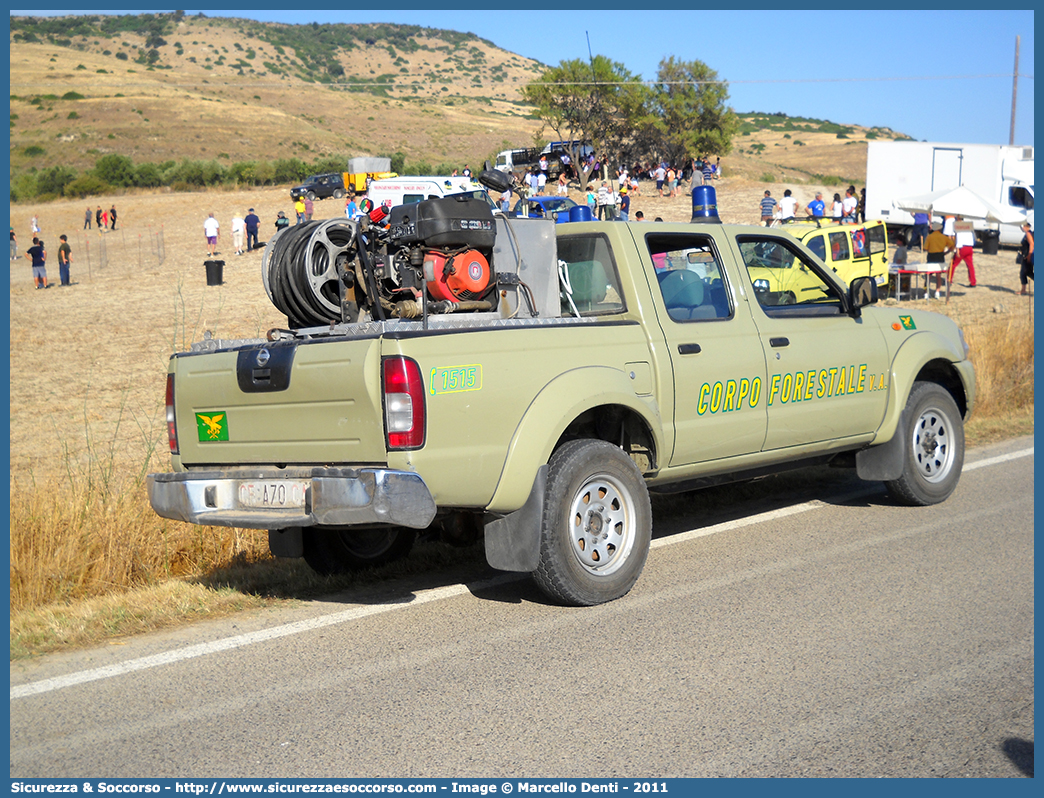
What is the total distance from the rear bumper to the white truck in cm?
3317

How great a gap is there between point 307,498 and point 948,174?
3585 centimetres

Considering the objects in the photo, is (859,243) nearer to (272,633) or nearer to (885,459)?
(885,459)

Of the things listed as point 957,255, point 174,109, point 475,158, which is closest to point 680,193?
point 957,255

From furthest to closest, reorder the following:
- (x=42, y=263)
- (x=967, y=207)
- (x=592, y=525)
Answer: (x=42, y=263)
(x=967, y=207)
(x=592, y=525)

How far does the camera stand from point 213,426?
5.64 meters

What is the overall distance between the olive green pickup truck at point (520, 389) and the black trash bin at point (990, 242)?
3086 cm

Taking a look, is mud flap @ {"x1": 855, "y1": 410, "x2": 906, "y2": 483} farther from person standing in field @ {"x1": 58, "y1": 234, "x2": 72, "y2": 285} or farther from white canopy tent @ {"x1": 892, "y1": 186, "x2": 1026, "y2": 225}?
person standing in field @ {"x1": 58, "y1": 234, "x2": 72, "y2": 285}

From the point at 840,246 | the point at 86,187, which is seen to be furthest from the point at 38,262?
the point at 86,187

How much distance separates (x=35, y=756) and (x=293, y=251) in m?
3.07

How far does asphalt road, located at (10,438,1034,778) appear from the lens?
377cm

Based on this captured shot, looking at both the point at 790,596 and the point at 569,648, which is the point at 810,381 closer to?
the point at 790,596

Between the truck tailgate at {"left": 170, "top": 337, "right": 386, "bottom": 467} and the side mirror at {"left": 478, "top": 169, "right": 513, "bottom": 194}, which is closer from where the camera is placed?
the truck tailgate at {"left": 170, "top": 337, "right": 386, "bottom": 467}

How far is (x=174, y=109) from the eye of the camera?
97.1 m

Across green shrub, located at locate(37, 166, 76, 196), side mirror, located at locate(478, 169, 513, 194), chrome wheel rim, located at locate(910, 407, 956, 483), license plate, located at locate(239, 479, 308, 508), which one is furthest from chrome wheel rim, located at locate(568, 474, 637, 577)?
green shrub, located at locate(37, 166, 76, 196)
